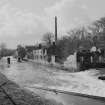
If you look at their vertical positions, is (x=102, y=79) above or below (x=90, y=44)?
below

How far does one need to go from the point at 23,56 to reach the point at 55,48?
35.2 meters

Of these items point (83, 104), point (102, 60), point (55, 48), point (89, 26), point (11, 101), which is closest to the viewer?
point (11, 101)

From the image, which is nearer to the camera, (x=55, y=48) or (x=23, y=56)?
(x=55, y=48)

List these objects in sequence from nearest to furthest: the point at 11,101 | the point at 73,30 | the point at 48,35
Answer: the point at 11,101 → the point at 73,30 → the point at 48,35

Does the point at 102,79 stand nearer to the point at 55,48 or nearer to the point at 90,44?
the point at 55,48

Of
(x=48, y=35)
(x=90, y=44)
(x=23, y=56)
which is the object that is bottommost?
(x=23, y=56)

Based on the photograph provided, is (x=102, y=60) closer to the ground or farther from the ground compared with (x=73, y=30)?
closer to the ground

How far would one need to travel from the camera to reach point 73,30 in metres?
61.3

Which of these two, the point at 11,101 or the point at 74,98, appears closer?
the point at 11,101

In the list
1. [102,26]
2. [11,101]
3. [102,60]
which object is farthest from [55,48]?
[11,101]

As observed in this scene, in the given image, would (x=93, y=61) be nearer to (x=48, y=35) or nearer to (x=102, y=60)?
(x=102, y=60)

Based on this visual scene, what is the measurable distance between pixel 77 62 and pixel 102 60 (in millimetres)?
4860

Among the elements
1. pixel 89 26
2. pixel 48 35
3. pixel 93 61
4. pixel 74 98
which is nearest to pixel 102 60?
pixel 93 61

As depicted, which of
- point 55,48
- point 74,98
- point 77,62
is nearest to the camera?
point 74,98
